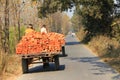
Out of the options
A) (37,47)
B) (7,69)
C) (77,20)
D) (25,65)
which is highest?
(77,20)

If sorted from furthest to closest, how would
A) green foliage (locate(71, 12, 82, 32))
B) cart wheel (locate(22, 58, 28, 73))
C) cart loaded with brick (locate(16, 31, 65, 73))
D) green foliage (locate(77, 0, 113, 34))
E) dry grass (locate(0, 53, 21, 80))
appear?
1. green foliage (locate(71, 12, 82, 32))
2. green foliage (locate(77, 0, 113, 34))
3. cart wheel (locate(22, 58, 28, 73))
4. cart loaded with brick (locate(16, 31, 65, 73))
5. dry grass (locate(0, 53, 21, 80))

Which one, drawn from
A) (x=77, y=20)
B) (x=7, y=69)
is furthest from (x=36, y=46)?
(x=77, y=20)

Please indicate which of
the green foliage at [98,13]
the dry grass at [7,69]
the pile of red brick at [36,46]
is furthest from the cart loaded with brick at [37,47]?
the green foliage at [98,13]

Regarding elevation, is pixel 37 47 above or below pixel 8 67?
above

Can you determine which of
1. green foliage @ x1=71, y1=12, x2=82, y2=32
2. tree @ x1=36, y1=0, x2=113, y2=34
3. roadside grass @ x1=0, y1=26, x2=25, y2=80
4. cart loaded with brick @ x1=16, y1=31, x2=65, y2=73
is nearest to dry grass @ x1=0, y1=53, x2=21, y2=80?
roadside grass @ x1=0, y1=26, x2=25, y2=80

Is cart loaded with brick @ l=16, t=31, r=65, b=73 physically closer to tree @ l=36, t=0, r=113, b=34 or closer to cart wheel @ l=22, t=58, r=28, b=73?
cart wheel @ l=22, t=58, r=28, b=73

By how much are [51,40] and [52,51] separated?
0.61 meters

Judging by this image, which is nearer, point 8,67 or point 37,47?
point 37,47

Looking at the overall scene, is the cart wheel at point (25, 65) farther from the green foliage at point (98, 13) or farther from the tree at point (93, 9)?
the green foliage at point (98, 13)

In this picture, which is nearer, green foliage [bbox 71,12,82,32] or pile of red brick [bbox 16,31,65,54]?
pile of red brick [bbox 16,31,65,54]

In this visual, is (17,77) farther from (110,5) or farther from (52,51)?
(110,5)

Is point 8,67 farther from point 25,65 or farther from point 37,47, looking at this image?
point 37,47

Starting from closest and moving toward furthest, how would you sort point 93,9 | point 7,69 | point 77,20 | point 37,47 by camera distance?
point 37,47, point 7,69, point 93,9, point 77,20

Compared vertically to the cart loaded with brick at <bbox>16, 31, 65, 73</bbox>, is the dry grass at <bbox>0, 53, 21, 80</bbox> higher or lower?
lower
